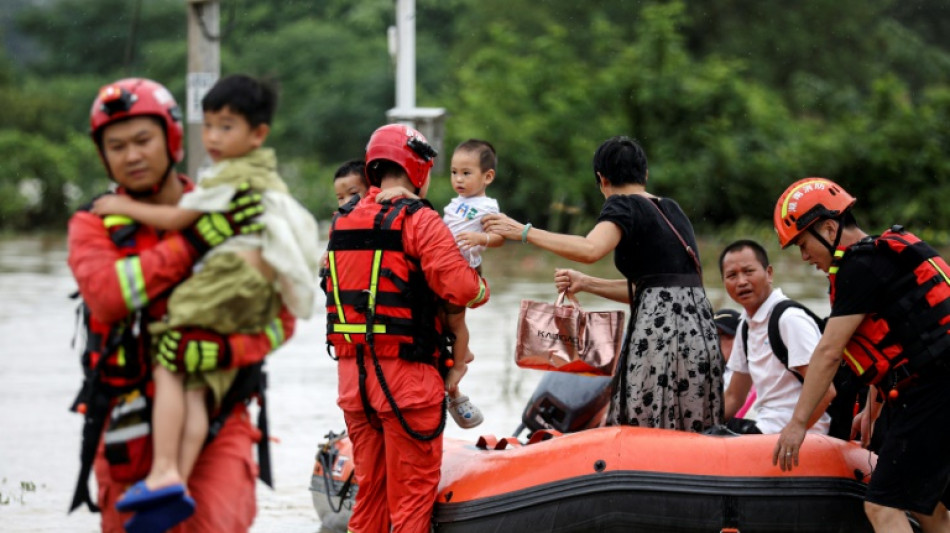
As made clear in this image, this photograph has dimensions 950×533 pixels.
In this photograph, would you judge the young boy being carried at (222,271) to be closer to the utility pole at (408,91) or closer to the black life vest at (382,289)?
the black life vest at (382,289)

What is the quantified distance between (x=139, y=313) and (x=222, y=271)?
0.31 metres

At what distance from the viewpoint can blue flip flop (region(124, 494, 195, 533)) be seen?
13.4 ft

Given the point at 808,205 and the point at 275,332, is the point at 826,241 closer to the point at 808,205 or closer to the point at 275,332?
the point at 808,205

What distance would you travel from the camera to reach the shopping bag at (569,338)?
6.66m

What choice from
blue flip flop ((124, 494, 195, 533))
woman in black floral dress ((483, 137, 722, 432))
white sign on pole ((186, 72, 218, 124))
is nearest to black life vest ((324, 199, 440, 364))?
woman in black floral dress ((483, 137, 722, 432))

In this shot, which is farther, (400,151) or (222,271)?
(400,151)

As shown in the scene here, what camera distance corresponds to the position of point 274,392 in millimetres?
12961

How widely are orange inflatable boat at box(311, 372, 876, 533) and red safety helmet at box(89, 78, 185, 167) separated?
2.62 metres

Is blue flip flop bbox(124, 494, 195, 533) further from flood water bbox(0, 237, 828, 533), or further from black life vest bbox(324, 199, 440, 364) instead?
flood water bbox(0, 237, 828, 533)

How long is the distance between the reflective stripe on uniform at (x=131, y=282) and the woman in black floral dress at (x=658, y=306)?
2359 millimetres

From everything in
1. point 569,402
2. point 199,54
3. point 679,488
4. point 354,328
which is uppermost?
point 199,54

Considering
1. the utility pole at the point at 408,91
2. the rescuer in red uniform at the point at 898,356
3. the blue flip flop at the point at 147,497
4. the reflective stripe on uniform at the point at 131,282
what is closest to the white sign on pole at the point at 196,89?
the utility pole at the point at 408,91

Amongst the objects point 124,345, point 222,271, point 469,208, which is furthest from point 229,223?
point 469,208

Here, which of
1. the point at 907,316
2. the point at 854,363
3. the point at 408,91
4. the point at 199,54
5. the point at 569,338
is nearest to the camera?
the point at 907,316
